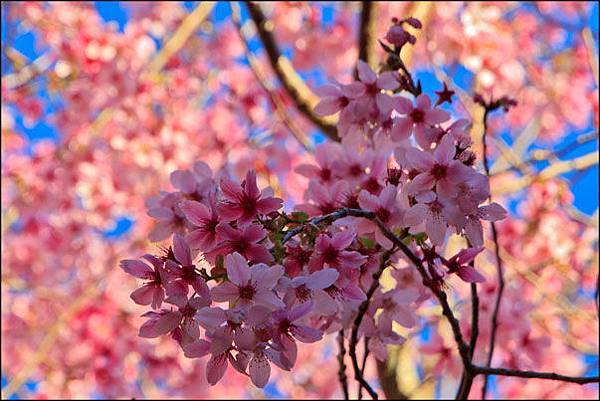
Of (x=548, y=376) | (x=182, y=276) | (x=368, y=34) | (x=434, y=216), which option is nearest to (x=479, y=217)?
(x=434, y=216)

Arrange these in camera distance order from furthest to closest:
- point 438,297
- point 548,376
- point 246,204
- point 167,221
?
point 167,221 < point 438,297 < point 548,376 < point 246,204

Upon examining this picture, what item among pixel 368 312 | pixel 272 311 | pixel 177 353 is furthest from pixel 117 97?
pixel 272 311

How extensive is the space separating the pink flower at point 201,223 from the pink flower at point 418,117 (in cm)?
59

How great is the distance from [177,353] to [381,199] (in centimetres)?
362

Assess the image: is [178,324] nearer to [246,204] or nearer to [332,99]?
[246,204]

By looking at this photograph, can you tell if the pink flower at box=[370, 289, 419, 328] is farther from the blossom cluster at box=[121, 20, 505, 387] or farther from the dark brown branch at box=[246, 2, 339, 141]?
the dark brown branch at box=[246, 2, 339, 141]

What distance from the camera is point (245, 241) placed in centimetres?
133

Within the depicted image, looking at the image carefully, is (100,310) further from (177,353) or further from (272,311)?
(272,311)

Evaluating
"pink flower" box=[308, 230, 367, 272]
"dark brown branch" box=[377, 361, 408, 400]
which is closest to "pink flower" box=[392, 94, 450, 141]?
"pink flower" box=[308, 230, 367, 272]

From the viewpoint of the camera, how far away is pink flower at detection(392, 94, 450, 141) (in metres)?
1.76

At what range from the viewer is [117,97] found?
5.45 metres

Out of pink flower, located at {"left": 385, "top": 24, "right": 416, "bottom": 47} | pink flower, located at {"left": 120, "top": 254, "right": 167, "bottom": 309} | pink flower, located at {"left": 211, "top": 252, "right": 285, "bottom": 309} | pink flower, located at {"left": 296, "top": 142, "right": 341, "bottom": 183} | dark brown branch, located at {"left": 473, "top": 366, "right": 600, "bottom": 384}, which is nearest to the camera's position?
pink flower, located at {"left": 211, "top": 252, "right": 285, "bottom": 309}

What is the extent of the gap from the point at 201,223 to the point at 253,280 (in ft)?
0.63

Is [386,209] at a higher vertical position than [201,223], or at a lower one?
higher
